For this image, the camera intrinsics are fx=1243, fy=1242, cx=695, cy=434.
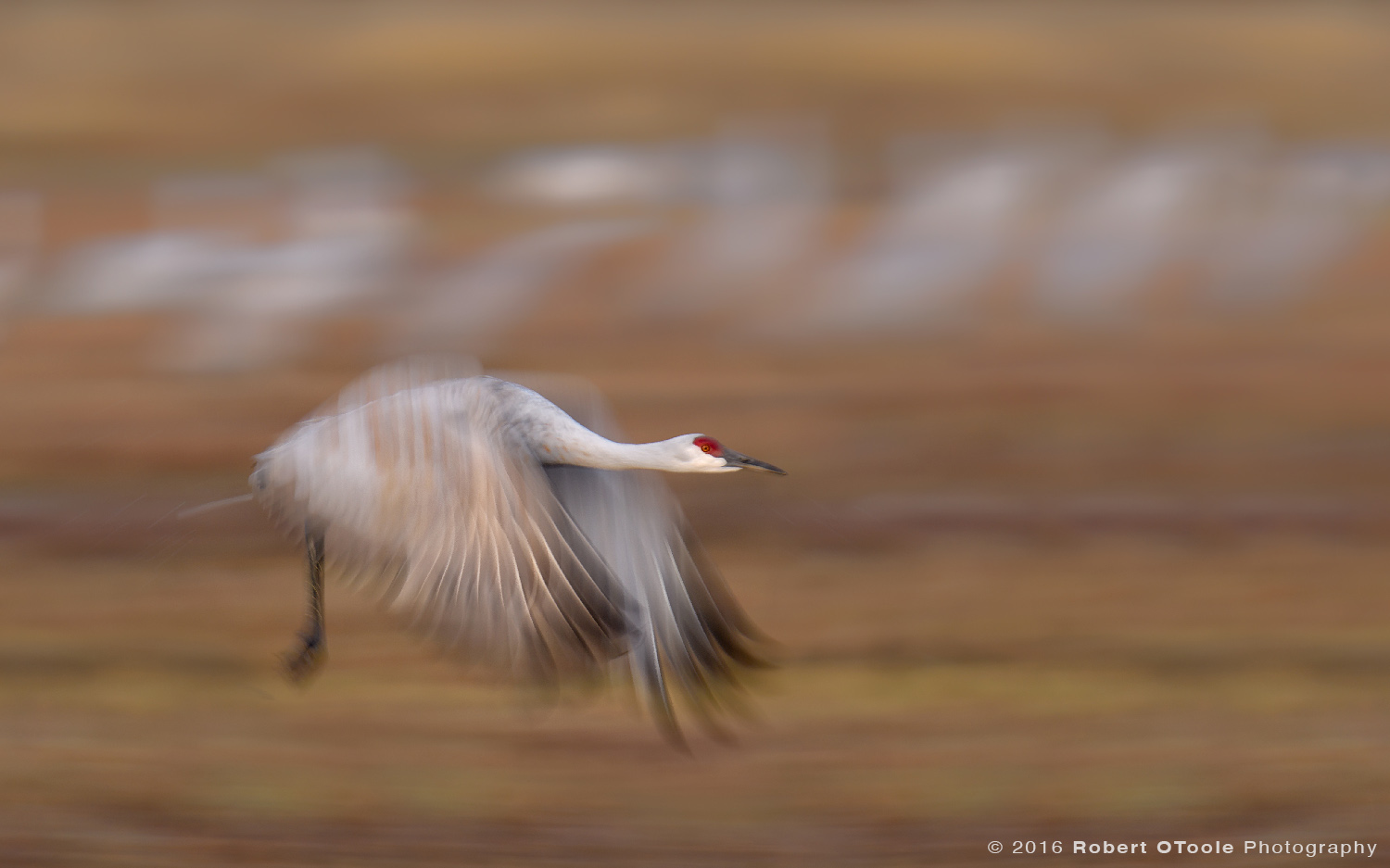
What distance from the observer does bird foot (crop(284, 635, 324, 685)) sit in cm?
226

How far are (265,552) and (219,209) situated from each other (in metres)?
1.31

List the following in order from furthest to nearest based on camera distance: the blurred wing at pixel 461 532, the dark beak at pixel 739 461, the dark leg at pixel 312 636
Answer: the dark leg at pixel 312 636 < the dark beak at pixel 739 461 < the blurred wing at pixel 461 532

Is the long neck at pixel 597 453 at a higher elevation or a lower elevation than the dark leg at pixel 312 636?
higher

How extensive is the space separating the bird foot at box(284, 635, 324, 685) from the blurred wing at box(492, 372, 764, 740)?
1.97 ft

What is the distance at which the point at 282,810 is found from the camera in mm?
2352

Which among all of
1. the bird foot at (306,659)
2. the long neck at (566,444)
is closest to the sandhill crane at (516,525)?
the long neck at (566,444)

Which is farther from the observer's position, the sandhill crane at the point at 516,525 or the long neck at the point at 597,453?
the long neck at the point at 597,453

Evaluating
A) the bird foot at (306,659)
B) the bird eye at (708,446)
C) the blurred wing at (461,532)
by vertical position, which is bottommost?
the bird foot at (306,659)

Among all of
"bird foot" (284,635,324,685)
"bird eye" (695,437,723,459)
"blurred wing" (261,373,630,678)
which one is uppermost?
"bird eye" (695,437,723,459)

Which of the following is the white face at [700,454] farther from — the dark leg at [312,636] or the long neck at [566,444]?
the dark leg at [312,636]

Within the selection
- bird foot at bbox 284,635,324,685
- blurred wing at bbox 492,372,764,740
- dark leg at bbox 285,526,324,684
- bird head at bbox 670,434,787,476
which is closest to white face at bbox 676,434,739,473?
bird head at bbox 670,434,787,476

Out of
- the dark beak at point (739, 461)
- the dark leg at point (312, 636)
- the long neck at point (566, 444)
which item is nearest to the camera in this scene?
the long neck at point (566, 444)

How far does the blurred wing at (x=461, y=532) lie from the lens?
62.6 inches

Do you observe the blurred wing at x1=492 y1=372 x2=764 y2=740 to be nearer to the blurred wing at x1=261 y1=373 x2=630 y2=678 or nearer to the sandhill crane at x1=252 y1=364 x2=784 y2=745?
the sandhill crane at x1=252 y1=364 x2=784 y2=745
